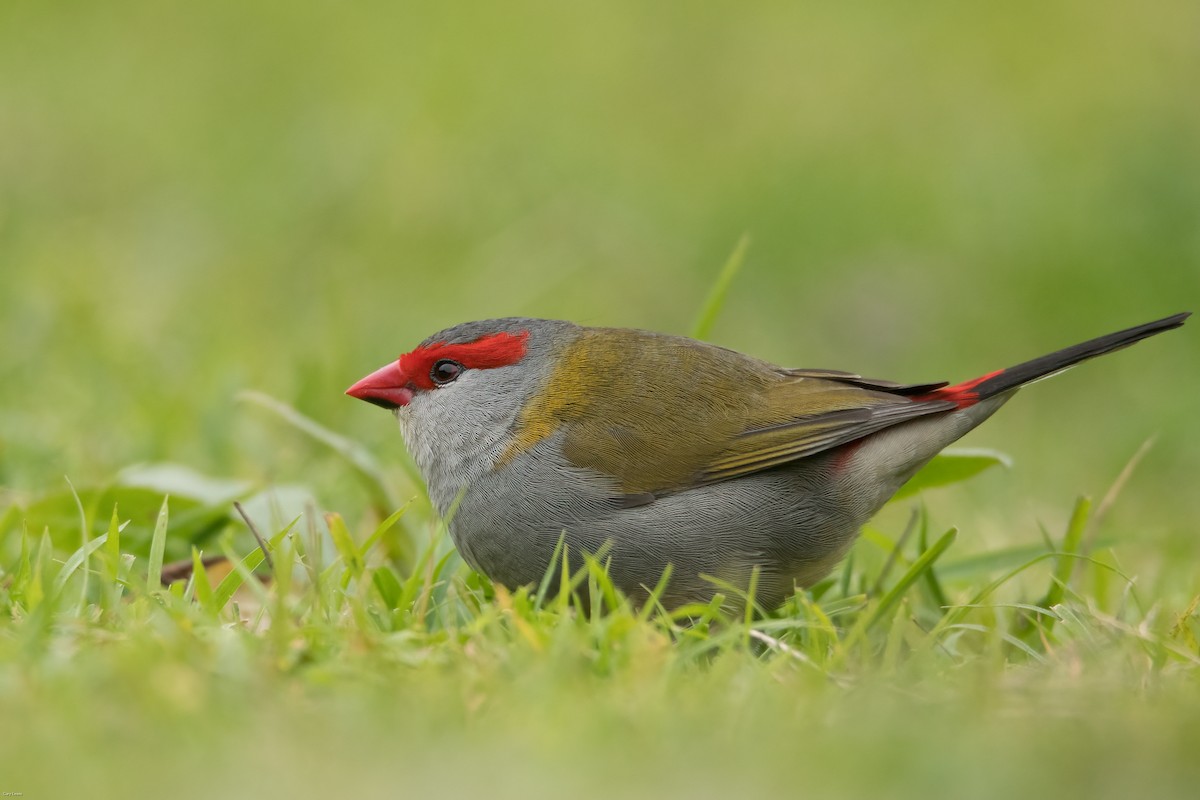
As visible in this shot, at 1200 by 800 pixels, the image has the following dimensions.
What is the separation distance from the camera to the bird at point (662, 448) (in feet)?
12.0

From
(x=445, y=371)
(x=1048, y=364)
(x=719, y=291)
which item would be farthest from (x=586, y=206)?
(x=1048, y=364)

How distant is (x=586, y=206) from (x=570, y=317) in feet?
5.23

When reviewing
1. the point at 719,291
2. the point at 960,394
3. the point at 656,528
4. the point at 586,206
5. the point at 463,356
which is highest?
the point at 586,206

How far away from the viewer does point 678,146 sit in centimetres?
1011

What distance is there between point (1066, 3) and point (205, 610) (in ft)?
34.0

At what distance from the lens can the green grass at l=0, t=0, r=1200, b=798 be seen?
248 centimetres

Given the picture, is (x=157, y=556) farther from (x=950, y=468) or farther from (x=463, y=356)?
(x=950, y=468)

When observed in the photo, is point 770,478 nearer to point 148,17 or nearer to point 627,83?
point 627,83

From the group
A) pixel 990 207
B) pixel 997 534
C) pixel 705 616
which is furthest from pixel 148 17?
pixel 705 616

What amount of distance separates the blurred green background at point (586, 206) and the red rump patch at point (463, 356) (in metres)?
0.58

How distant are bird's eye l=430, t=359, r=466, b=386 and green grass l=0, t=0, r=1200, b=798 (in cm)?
32

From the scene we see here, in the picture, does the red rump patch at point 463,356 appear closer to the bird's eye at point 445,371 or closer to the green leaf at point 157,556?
the bird's eye at point 445,371

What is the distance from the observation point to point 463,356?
4.16 meters

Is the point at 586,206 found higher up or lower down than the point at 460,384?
higher up
